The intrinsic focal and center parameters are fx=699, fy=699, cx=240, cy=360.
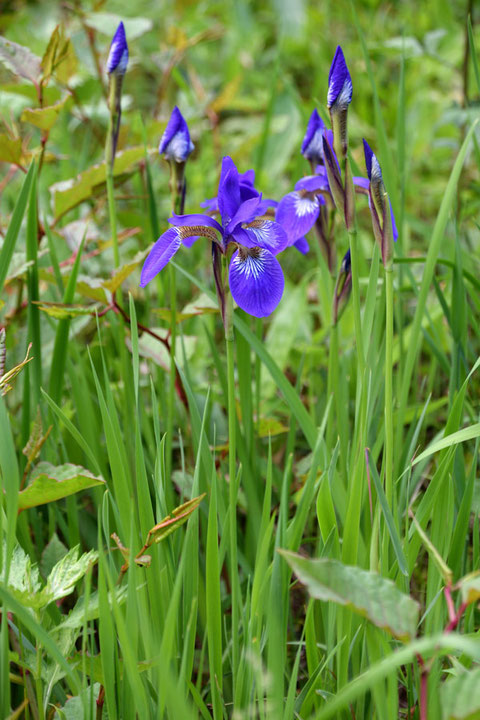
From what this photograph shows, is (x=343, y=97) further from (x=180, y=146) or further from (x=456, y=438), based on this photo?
(x=456, y=438)

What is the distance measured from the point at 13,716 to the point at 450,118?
1496 millimetres

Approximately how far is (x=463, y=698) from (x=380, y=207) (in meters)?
0.54

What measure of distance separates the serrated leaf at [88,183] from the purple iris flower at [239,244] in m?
0.46

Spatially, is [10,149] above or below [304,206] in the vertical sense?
above

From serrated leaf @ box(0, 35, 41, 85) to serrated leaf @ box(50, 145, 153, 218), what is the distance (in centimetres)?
19

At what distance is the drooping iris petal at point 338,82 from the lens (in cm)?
A: 87

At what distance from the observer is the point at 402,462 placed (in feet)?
3.85

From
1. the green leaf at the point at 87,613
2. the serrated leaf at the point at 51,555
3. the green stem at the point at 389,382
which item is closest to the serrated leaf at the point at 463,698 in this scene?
the green stem at the point at 389,382

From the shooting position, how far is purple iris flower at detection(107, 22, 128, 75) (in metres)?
1.17

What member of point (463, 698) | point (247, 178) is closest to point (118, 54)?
point (247, 178)

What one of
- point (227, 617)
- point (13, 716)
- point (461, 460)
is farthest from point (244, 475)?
point (13, 716)

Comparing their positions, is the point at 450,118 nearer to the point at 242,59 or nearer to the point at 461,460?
the point at 461,460

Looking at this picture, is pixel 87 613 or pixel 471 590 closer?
pixel 471 590

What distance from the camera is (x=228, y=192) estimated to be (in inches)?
35.3
